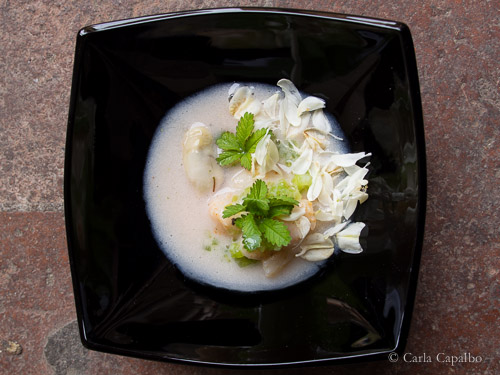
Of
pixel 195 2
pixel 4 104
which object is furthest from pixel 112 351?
pixel 195 2

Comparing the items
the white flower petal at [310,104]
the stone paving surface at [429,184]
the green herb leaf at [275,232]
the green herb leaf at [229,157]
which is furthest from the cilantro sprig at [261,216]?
the stone paving surface at [429,184]

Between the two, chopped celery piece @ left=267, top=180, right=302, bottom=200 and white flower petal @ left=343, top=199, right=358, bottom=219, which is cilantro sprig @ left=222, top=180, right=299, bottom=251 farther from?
white flower petal @ left=343, top=199, right=358, bottom=219

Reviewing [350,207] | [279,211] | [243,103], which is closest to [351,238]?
[350,207]

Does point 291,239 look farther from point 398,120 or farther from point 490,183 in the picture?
point 490,183

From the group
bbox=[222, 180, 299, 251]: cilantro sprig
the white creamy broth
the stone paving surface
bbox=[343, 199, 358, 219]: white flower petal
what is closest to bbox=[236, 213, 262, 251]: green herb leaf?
bbox=[222, 180, 299, 251]: cilantro sprig

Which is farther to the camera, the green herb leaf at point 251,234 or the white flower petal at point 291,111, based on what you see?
the white flower petal at point 291,111

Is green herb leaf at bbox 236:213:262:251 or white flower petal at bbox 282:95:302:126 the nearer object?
green herb leaf at bbox 236:213:262:251

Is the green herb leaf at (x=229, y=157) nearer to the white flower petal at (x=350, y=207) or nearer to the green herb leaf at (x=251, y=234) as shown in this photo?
the green herb leaf at (x=251, y=234)

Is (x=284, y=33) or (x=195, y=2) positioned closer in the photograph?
(x=284, y=33)
